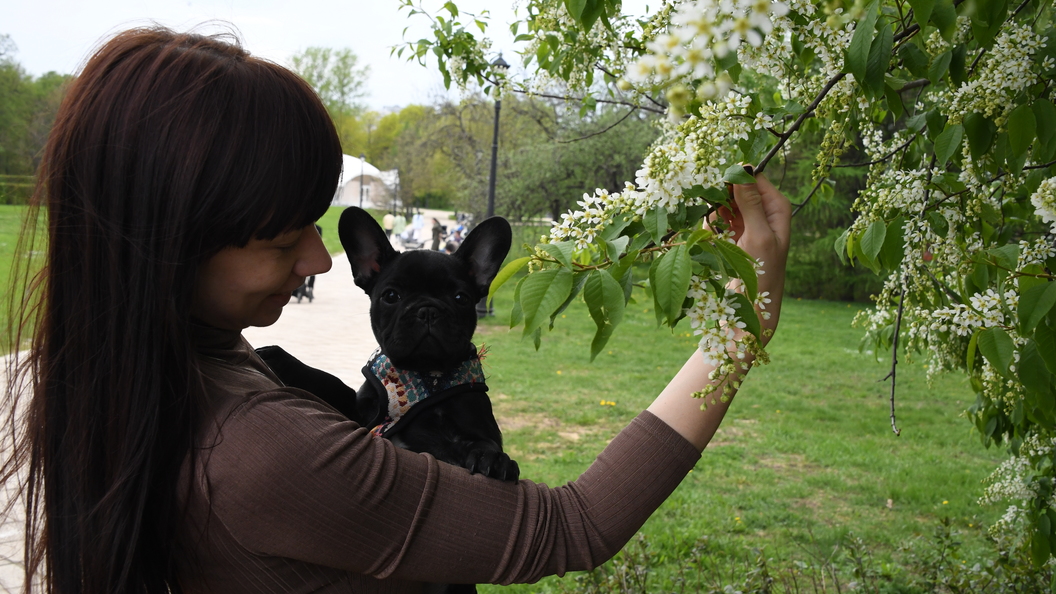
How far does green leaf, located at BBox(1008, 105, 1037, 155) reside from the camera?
6.66 feet

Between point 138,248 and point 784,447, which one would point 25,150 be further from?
point 784,447

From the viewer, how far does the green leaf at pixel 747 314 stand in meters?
1.49

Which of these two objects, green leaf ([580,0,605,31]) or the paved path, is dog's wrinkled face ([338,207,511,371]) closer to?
green leaf ([580,0,605,31])

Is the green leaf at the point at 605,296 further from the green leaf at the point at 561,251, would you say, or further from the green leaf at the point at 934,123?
the green leaf at the point at 934,123

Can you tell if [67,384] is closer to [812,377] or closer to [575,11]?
[575,11]

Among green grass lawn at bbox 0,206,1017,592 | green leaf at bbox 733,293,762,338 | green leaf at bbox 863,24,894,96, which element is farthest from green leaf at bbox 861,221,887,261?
green grass lawn at bbox 0,206,1017,592

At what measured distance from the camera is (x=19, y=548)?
16.2 feet

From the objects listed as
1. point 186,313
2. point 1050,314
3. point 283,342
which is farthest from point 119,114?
point 283,342

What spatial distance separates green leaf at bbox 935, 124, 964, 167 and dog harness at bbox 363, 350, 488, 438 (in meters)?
1.44

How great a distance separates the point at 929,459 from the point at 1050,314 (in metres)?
7.04

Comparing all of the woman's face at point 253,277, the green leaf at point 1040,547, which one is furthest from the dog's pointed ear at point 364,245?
A: the green leaf at point 1040,547

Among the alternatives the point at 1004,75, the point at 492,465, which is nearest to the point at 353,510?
the point at 492,465

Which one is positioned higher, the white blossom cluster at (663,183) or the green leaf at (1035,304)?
the white blossom cluster at (663,183)

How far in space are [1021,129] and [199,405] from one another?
6.68 feet
